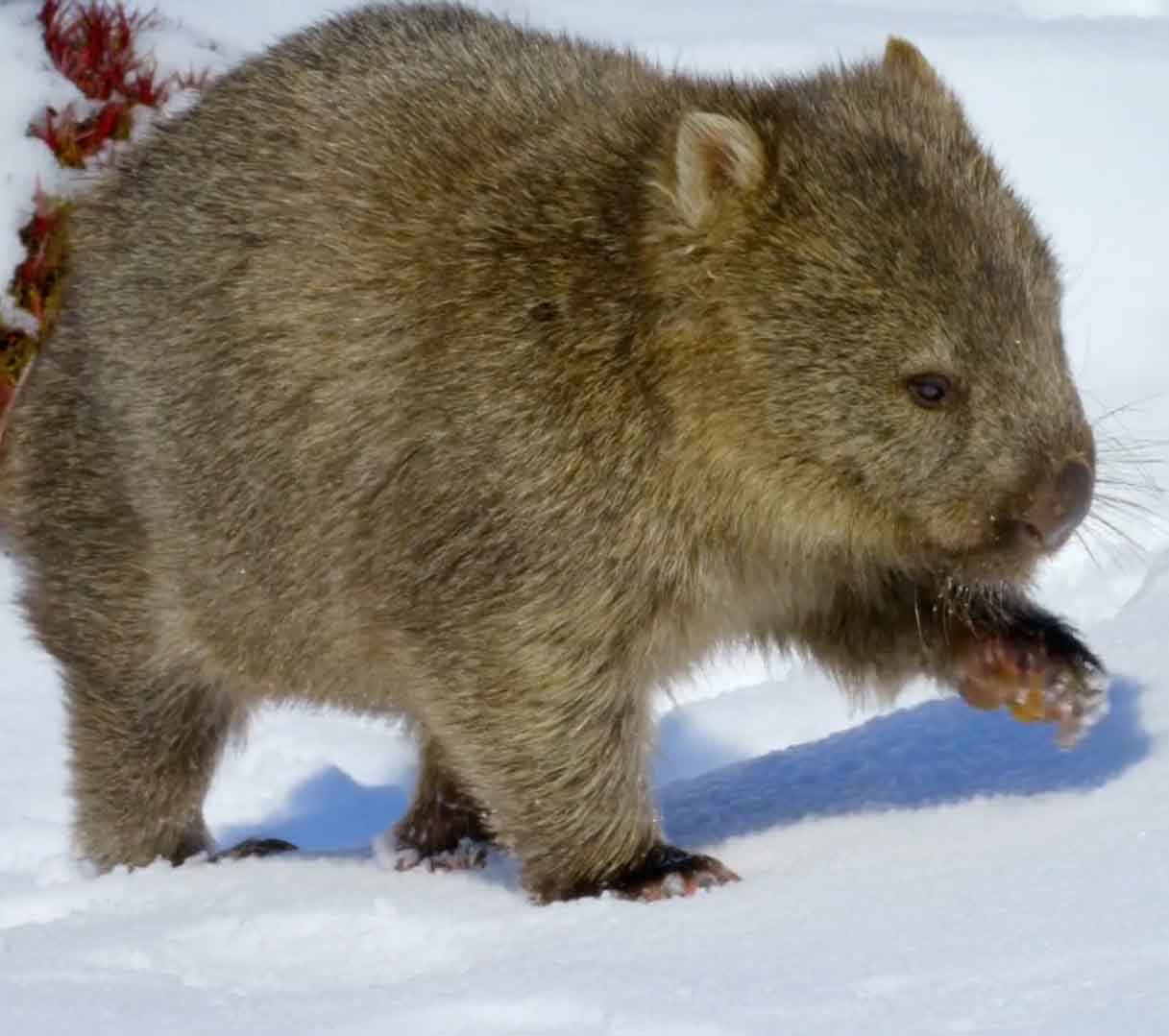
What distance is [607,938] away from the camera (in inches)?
163

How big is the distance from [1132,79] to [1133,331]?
134 centimetres

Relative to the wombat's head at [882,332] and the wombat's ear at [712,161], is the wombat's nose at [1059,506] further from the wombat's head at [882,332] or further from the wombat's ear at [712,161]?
the wombat's ear at [712,161]

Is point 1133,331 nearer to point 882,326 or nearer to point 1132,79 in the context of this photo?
point 1132,79

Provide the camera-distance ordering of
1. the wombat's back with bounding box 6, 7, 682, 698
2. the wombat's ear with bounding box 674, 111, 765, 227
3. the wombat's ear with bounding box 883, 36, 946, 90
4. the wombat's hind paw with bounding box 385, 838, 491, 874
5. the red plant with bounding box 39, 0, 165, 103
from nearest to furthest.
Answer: the wombat's ear with bounding box 674, 111, 765, 227, the wombat's back with bounding box 6, 7, 682, 698, the wombat's ear with bounding box 883, 36, 946, 90, the wombat's hind paw with bounding box 385, 838, 491, 874, the red plant with bounding box 39, 0, 165, 103

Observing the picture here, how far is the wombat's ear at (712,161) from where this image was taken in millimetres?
4902

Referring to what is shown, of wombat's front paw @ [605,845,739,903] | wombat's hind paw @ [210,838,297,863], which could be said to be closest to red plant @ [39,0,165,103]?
wombat's hind paw @ [210,838,297,863]

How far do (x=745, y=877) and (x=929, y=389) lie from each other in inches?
38.4

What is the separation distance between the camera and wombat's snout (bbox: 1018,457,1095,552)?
4621 millimetres

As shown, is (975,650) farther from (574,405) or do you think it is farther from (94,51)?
(94,51)

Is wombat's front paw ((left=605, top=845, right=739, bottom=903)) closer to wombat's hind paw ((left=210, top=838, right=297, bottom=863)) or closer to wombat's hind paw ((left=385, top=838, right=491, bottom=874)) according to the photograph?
wombat's hind paw ((left=385, top=838, right=491, bottom=874))

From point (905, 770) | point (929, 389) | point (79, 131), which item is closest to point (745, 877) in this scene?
point (905, 770)

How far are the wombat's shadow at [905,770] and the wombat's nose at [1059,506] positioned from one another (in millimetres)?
528

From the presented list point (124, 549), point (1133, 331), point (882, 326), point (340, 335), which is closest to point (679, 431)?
point (882, 326)

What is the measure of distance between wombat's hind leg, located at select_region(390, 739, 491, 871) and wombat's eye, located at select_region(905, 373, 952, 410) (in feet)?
5.63
